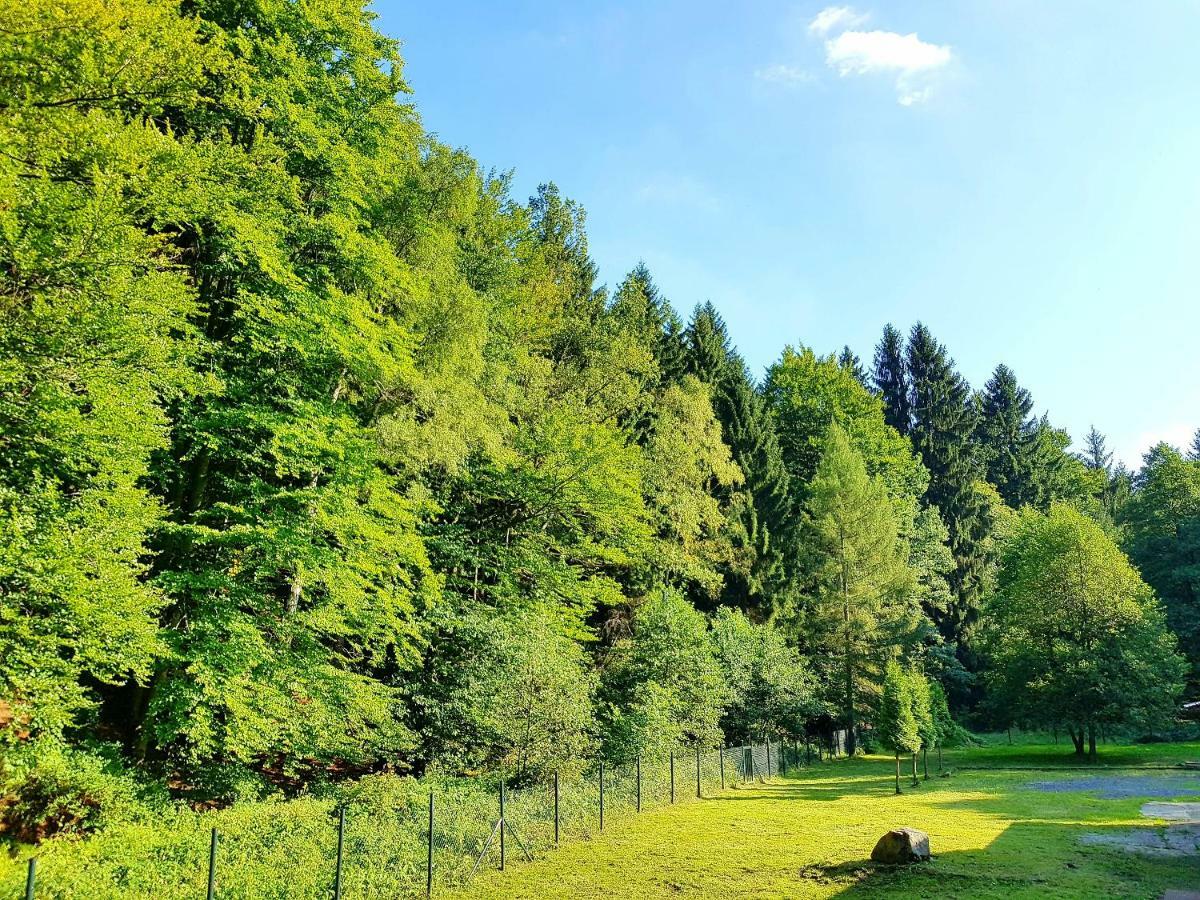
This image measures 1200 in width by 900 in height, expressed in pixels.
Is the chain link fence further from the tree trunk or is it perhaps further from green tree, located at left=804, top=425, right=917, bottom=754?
the tree trunk

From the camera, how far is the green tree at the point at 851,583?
3938cm

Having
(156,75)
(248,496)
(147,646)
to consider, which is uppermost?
(156,75)

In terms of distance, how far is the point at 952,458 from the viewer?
59.8 metres

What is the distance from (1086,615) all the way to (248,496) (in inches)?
1631

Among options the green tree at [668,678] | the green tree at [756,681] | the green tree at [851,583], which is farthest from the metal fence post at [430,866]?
the green tree at [851,583]

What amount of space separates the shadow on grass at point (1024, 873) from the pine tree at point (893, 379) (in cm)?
5612

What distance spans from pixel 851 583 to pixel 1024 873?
97.9ft

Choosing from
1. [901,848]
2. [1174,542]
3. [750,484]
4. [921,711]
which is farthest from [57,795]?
[1174,542]

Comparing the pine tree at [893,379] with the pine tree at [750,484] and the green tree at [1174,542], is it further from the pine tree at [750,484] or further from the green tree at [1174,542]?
the pine tree at [750,484]

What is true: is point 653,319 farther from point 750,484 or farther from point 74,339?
point 74,339

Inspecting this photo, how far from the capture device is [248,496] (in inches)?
639

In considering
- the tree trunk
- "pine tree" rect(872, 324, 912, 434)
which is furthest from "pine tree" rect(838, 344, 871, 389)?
the tree trunk

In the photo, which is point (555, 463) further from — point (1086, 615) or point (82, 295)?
point (1086, 615)

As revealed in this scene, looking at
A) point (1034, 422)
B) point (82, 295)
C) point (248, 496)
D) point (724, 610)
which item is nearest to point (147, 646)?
point (248, 496)
